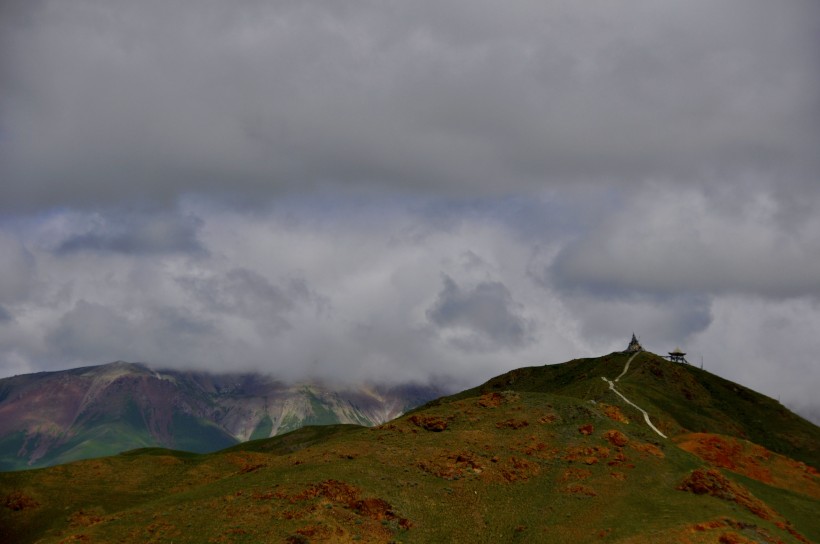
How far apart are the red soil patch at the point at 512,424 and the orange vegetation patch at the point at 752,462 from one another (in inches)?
1393

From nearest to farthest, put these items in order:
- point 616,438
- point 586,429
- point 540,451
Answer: point 540,451, point 616,438, point 586,429

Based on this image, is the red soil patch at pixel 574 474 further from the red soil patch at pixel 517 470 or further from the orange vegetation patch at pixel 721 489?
the orange vegetation patch at pixel 721 489

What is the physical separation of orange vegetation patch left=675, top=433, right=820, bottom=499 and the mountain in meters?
0.37

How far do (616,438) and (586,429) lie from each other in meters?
5.12

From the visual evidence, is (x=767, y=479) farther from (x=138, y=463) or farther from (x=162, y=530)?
(x=138, y=463)

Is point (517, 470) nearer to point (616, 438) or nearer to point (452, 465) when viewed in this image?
point (452, 465)

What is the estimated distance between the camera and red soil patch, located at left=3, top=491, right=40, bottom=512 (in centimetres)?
9700

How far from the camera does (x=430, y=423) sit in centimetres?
10888

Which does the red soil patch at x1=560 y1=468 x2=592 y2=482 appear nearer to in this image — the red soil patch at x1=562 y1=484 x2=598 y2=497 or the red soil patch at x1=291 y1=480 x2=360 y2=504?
the red soil patch at x1=562 y1=484 x2=598 y2=497

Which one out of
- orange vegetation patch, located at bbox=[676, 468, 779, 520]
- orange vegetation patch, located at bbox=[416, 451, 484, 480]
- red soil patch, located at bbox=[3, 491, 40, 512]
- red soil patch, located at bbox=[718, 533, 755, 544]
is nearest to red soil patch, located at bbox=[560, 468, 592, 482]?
orange vegetation patch, located at bbox=[416, 451, 484, 480]

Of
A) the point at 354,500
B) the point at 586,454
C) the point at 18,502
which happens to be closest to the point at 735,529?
the point at 586,454

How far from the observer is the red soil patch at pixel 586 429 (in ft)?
335

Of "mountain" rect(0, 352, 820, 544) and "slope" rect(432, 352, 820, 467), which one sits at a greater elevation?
"slope" rect(432, 352, 820, 467)

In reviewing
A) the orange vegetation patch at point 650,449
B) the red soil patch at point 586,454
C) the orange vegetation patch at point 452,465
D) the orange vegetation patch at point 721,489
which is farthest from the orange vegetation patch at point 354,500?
the orange vegetation patch at point 650,449
